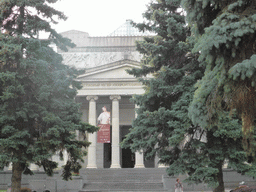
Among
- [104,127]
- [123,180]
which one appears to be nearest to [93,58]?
[104,127]

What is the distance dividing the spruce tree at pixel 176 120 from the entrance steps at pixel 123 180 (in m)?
9.70

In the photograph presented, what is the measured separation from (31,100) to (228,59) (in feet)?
35.7

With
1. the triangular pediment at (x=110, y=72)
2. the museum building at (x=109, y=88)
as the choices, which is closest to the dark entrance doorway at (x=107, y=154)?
the museum building at (x=109, y=88)

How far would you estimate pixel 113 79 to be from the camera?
113 feet

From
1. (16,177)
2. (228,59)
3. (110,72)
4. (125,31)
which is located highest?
(125,31)

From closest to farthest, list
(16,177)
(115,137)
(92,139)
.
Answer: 1. (16,177)
2. (115,137)
3. (92,139)

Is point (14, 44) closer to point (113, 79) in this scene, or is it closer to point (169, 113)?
point (169, 113)

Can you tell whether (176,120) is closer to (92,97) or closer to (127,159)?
(92,97)

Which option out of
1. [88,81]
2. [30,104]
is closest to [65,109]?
[30,104]

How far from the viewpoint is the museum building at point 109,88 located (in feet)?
110

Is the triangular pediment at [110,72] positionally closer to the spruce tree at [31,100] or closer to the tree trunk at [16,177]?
the spruce tree at [31,100]

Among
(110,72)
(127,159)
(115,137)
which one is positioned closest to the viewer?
(115,137)

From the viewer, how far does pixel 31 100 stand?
1566cm

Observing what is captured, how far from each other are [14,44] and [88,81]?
1943 centimetres
